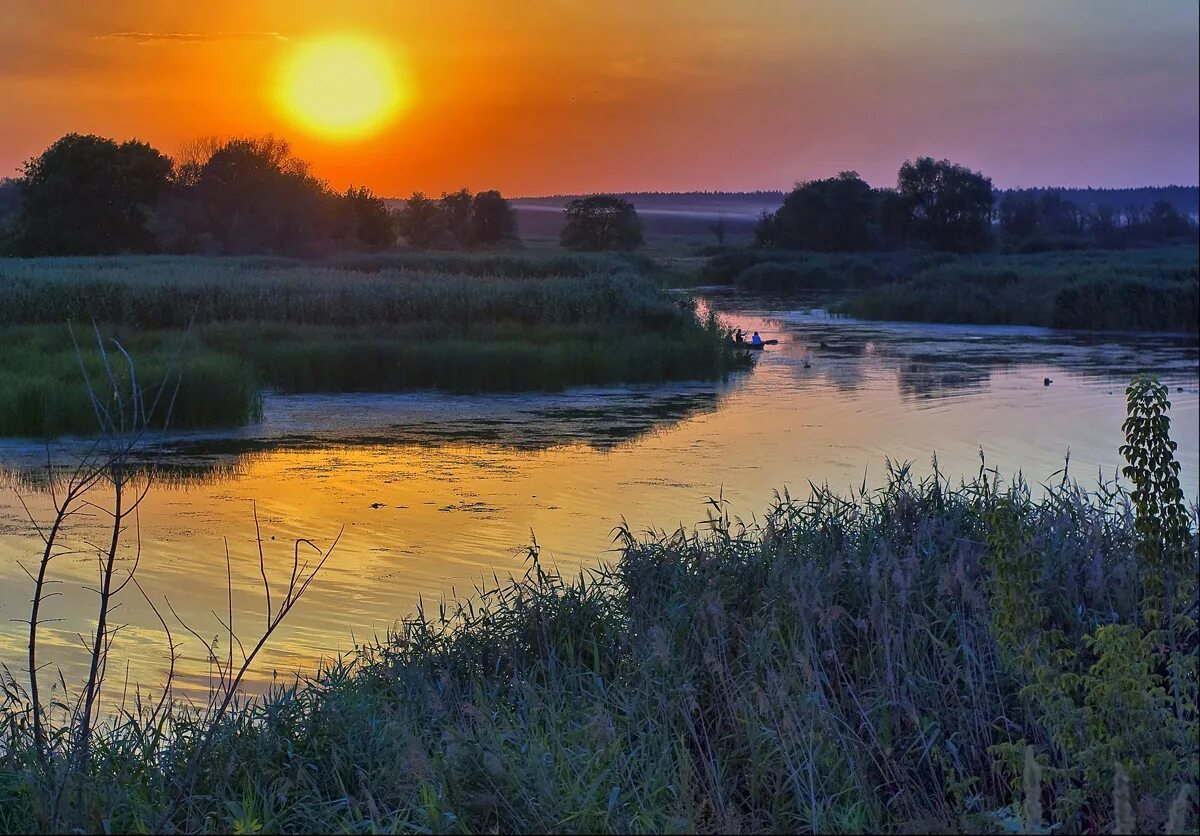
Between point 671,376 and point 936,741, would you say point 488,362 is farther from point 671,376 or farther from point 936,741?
point 936,741

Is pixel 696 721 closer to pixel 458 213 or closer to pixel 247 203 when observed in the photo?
pixel 247 203

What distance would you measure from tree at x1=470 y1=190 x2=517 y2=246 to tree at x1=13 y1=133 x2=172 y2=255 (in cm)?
4527

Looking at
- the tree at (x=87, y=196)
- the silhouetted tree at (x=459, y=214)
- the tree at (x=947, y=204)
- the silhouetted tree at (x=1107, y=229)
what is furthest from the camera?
the silhouetted tree at (x=1107, y=229)

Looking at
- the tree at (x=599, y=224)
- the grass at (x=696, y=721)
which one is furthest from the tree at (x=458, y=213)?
the grass at (x=696, y=721)

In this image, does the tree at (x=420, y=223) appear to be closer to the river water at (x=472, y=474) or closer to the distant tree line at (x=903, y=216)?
the distant tree line at (x=903, y=216)

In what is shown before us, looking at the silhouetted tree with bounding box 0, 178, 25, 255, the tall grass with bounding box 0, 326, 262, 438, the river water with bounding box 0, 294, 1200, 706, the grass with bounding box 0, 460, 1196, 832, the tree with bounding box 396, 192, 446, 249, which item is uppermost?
the tree with bounding box 396, 192, 446, 249

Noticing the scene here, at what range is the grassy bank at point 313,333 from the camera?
14.9 metres

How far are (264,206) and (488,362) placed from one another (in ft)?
29.9

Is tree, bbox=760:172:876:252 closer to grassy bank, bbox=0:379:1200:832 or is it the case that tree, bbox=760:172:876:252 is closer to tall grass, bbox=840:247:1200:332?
tall grass, bbox=840:247:1200:332

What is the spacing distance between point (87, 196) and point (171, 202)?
3330 millimetres

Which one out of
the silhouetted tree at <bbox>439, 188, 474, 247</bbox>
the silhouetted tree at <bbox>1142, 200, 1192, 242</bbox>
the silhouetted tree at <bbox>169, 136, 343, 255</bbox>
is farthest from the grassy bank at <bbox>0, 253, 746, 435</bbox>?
the silhouetted tree at <bbox>1142, 200, 1192, 242</bbox>

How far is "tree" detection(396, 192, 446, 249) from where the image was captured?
1983 inches

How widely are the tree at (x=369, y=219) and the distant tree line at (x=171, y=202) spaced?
73.9 inches

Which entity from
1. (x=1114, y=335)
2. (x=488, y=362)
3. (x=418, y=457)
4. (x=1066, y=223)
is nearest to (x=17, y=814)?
(x=418, y=457)
